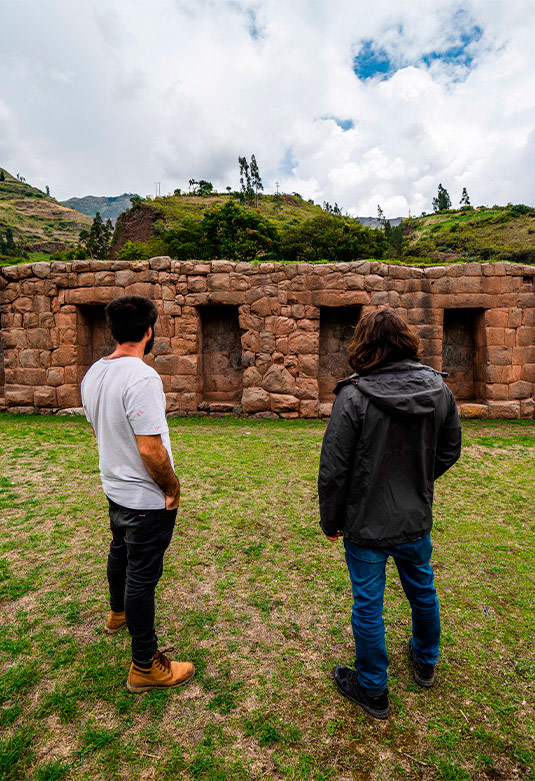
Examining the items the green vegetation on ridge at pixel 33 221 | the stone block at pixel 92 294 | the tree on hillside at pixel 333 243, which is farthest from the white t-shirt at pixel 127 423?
the green vegetation on ridge at pixel 33 221

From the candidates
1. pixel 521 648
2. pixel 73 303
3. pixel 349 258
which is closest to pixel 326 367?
pixel 73 303

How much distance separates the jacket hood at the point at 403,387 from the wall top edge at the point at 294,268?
7871mm

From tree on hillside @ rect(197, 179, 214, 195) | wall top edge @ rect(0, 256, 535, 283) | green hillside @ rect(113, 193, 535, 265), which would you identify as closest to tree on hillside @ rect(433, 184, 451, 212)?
green hillside @ rect(113, 193, 535, 265)

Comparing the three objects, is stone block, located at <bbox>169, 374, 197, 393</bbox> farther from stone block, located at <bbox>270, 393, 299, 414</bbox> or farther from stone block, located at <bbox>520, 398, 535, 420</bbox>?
stone block, located at <bbox>520, 398, 535, 420</bbox>

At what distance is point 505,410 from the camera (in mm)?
9688

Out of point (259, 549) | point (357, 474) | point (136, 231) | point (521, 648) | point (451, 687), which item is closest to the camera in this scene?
point (357, 474)

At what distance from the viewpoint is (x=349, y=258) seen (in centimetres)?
3064

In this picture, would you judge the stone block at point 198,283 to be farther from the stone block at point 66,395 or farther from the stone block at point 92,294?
the stone block at point 66,395

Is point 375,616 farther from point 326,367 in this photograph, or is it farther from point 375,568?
point 326,367

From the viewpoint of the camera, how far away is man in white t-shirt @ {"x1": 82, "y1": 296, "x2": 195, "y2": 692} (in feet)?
6.84

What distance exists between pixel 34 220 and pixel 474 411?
9552 centimetres

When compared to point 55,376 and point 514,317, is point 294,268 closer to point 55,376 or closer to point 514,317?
point 514,317

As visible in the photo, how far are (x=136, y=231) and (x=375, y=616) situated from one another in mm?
56519

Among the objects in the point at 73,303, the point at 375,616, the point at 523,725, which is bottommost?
the point at 523,725
